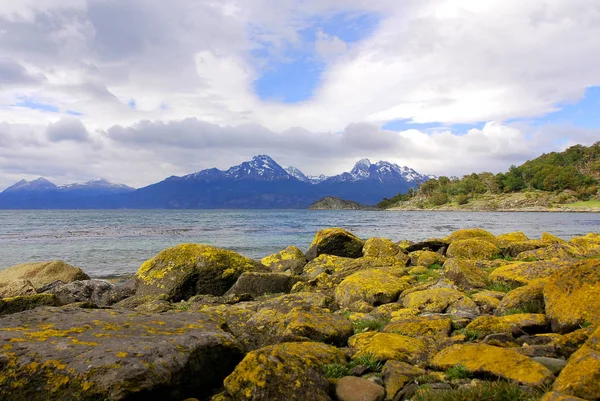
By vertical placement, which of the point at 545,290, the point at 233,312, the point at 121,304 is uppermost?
the point at 545,290

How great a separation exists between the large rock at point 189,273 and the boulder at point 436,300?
9496mm

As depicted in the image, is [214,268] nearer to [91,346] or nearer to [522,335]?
[91,346]

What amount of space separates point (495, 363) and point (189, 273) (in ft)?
47.9

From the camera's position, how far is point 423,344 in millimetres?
7871

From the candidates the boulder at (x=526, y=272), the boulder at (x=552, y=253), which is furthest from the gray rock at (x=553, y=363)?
the boulder at (x=552, y=253)

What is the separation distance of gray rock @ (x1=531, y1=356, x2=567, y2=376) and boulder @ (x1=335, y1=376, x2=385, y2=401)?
8.64 ft

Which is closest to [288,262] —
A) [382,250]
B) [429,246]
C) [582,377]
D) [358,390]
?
[382,250]

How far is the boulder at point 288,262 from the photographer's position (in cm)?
2320

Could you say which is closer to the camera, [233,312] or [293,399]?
[293,399]

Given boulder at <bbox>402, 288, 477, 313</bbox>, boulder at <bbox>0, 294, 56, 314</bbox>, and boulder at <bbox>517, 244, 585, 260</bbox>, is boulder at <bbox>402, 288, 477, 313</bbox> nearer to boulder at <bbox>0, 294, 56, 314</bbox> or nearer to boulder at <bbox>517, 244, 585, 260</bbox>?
boulder at <bbox>517, 244, 585, 260</bbox>

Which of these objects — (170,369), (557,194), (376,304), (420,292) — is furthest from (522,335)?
(557,194)

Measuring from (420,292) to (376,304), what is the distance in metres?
1.70

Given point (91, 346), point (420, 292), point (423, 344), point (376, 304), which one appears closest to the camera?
point (91, 346)

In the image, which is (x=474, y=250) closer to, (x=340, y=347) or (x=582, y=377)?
(x=340, y=347)
